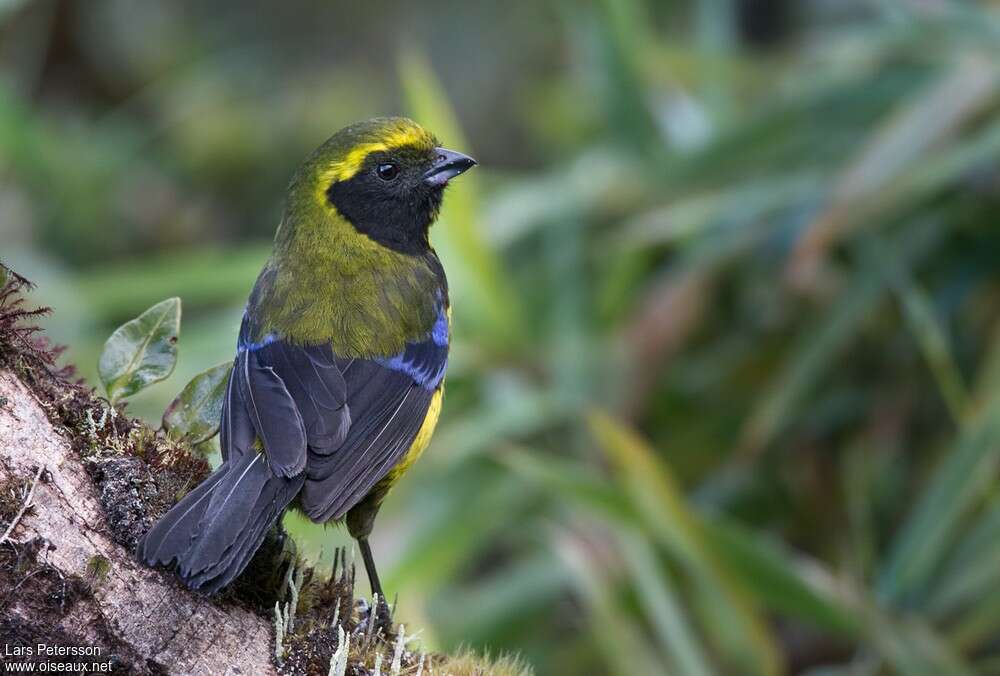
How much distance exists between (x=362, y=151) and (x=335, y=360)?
0.74 meters

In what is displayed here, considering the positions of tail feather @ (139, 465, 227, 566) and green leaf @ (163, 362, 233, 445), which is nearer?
tail feather @ (139, 465, 227, 566)

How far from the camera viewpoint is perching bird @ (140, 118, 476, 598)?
2273mm

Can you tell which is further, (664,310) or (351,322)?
(664,310)

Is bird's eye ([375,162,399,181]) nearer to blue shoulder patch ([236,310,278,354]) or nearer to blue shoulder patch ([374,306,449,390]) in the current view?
blue shoulder patch ([374,306,449,390])

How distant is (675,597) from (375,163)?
275 centimetres

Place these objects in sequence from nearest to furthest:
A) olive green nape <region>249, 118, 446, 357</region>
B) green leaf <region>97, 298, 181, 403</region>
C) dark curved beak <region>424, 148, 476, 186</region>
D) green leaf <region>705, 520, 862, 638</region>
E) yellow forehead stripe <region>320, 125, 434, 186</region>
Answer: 1. green leaf <region>97, 298, 181, 403</region>
2. olive green nape <region>249, 118, 446, 357</region>
3. yellow forehead stripe <region>320, 125, 434, 186</region>
4. dark curved beak <region>424, 148, 476, 186</region>
5. green leaf <region>705, 520, 862, 638</region>

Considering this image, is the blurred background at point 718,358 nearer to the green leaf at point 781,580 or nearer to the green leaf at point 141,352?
the green leaf at point 781,580

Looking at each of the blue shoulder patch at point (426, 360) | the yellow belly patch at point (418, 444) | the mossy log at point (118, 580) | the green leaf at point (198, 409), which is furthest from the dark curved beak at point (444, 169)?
the mossy log at point (118, 580)

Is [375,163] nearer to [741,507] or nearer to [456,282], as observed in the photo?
[456,282]

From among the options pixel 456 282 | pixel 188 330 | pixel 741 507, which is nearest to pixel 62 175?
pixel 188 330

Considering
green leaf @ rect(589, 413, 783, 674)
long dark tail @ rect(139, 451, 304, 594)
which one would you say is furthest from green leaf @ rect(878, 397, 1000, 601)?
long dark tail @ rect(139, 451, 304, 594)

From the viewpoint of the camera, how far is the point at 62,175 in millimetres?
7789

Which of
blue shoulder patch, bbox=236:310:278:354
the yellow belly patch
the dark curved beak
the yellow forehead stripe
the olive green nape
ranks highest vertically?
the yellow forehead stripe

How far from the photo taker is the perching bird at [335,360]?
7.46 ft
